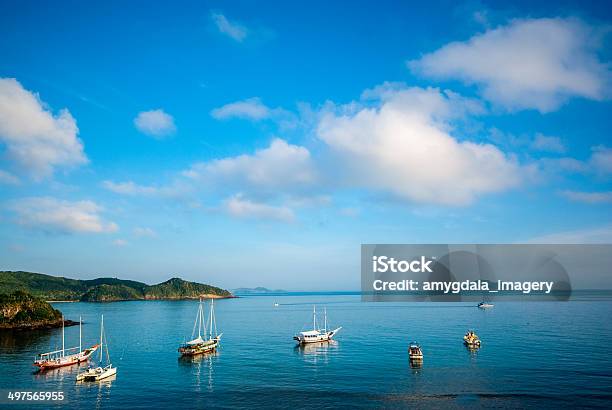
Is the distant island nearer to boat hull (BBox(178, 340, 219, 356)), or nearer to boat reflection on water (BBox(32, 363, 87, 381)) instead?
boat reflection on water (BBox(32, 363, 87, 381))

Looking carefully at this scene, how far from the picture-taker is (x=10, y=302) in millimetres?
167250

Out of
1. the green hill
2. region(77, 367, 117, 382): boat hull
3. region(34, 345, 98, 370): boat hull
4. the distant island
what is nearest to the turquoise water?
region(34, 345, 98, 370): boat hull

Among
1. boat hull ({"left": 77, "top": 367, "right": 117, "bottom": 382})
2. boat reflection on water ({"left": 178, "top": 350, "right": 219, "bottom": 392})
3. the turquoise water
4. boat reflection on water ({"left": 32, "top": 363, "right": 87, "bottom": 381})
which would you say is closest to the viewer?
the turquoise water

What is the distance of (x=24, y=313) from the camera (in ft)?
547

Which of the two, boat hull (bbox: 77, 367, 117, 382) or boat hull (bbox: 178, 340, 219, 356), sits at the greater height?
boat hull (bbox: 77, 367, 117, 382)

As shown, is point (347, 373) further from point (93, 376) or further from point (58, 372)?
point (58, 372)

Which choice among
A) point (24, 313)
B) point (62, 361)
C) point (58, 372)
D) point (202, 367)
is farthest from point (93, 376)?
point (24, 313)

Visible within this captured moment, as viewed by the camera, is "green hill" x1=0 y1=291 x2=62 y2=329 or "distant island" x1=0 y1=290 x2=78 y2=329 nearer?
"distant island" x1=0 y1=290 x2=78 y2=329

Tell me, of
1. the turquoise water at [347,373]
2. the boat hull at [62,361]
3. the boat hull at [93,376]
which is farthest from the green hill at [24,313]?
the boat hull at [93,376]

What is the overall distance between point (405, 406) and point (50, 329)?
530ft

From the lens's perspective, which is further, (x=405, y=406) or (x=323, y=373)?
(x=323, y=373)

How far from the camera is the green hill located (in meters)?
162

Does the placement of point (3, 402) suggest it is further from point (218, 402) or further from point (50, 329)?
point (50, 329)

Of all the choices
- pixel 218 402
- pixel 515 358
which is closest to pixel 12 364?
pixel 218 402
